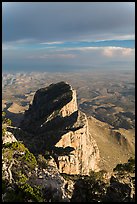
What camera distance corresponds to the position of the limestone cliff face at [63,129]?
47.6 m

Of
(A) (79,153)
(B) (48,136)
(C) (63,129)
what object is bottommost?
(A) (79,153)

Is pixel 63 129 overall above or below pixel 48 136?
above

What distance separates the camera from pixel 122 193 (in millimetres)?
28484

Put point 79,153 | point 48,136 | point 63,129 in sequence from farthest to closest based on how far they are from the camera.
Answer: point 63,129, point 79,153, point 48,136

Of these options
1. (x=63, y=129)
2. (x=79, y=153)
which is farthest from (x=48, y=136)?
(x=79, y=153)

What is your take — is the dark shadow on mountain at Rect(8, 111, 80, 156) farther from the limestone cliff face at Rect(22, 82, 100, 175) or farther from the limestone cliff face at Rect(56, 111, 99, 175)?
the limestone cliff face at Rect(56, 111, 99, 175)

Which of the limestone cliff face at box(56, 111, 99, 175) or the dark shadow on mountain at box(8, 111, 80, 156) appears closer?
the limestone cliff face at box(56, 111, 99, 175)

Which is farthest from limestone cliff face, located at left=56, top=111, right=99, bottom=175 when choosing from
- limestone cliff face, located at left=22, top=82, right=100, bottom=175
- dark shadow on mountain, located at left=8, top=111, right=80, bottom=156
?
dark shadow on mountain, located at left=8, top=111, right=80, bottom=156

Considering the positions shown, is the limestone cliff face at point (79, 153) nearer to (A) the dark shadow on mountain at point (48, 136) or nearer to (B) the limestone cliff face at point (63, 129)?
(B) the limestone cliff face at point (63, 129)

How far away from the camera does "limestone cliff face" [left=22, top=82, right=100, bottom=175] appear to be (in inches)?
1875

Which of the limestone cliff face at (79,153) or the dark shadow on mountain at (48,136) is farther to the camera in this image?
the dark shadow on mountain at (48,136)

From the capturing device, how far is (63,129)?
177 feet

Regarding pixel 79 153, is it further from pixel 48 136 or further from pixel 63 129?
pixel 48 136

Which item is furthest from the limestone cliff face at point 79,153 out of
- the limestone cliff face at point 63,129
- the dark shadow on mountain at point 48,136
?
the dark shadow on mountain at point 48,136
